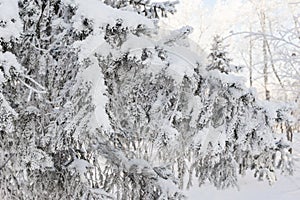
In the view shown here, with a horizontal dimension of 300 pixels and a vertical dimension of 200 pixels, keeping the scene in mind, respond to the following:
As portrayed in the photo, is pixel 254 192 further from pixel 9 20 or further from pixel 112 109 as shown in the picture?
pixel 9 20

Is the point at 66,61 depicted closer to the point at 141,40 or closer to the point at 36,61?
the point at 36,61

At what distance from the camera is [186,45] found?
317 centimetres

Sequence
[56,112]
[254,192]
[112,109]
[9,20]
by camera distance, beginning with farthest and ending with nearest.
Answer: [254,192], [112,109], [56,112], [9,20]

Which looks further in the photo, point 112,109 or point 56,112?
point 112,109

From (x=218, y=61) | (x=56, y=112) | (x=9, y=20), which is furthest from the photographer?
(x=218, y=61)

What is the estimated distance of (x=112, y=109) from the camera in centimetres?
312

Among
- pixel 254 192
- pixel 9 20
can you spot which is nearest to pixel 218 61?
pixel 9 20

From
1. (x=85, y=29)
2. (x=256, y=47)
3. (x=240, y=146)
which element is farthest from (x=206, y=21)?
(x=85, y=29)

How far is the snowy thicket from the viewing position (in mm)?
2596

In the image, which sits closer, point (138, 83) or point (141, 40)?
point (141, 40)

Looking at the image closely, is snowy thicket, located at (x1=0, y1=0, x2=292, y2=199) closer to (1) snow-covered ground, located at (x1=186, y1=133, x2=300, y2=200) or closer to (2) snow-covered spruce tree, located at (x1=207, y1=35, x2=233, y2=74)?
(2) snow-covered spruce tree, located at (x1=207, y1=35, x2=233, y2=74)

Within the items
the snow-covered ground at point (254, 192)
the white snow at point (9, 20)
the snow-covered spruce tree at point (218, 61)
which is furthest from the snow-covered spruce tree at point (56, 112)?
the snow-covered ground at point (254, 192)

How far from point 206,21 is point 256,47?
9.54 ft

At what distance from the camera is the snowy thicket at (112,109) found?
102 inches
